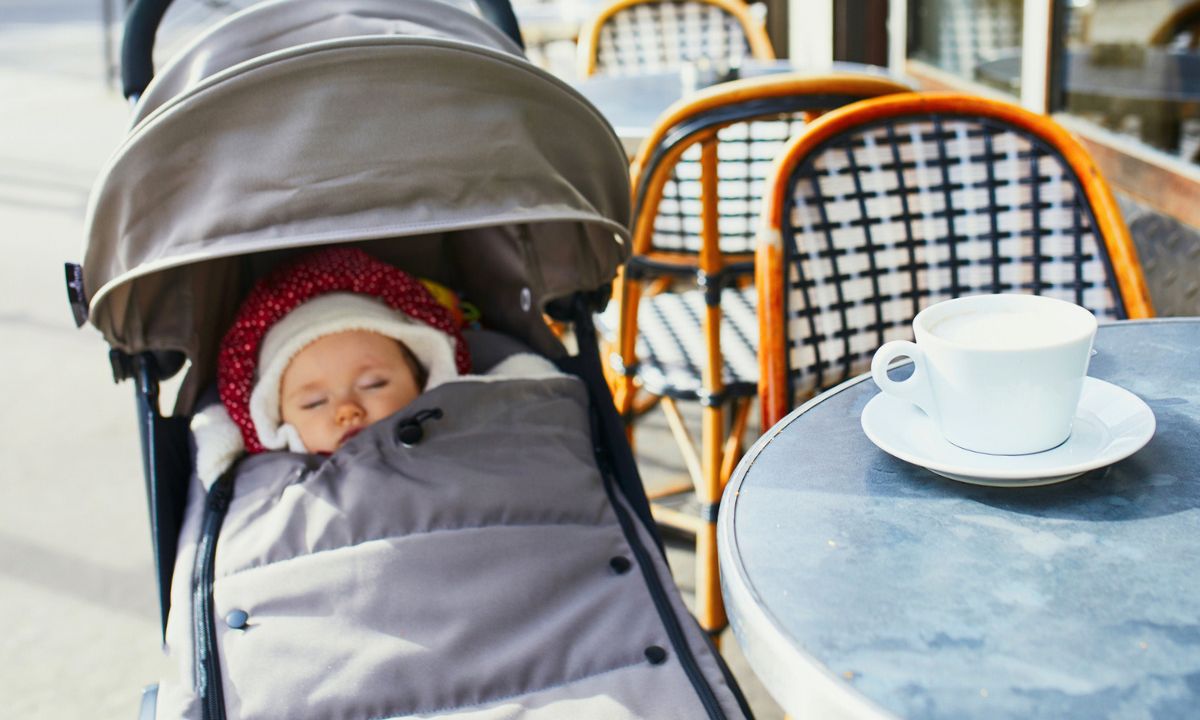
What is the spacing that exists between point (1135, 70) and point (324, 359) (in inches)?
85.2

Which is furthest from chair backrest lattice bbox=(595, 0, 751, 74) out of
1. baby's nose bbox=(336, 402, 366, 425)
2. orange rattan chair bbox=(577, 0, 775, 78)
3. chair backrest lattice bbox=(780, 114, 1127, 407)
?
baby's nose bbox=(336, 402, 366, 425)

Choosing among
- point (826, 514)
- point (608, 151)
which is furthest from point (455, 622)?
point (608, 151)

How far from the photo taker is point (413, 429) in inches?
56.3

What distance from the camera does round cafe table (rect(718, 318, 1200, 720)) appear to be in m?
0.63

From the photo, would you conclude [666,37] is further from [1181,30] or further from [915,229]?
[915,229]

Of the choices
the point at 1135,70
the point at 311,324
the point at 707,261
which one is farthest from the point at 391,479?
the point at 1135,70

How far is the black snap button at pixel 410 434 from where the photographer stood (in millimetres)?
1423

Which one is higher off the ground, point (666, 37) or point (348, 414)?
point (666, 37)

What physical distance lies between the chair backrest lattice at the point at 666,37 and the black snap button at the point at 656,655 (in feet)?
9.22

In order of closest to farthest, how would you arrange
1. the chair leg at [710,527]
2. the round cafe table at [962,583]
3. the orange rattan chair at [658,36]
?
1. the round cafe table at [962,583]
2. the chair leg at [710,527]
3. the orange rattan chair at [658,36]

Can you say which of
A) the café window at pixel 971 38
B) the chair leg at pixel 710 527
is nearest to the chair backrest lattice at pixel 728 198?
the chair leg at pixel 710 527

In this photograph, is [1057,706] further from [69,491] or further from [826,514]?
[69,491]

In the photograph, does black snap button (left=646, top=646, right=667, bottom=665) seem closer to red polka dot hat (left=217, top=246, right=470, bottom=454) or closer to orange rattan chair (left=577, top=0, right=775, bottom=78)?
red polka dot hat (left=217, top=246, right=470, bottom=454)

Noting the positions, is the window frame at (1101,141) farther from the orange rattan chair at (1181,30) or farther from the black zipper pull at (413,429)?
the black zipper pull at (413,429)
